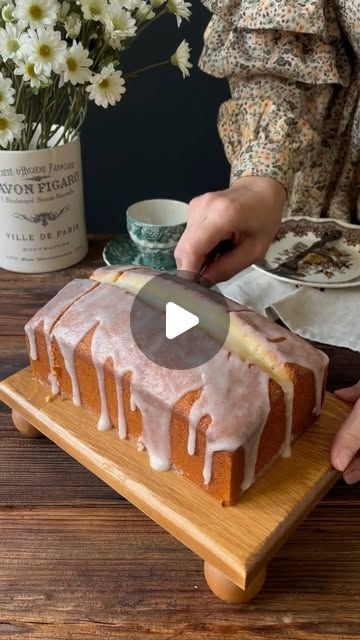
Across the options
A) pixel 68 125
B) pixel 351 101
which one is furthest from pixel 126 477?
pixel 351 101

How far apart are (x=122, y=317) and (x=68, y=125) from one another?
0.47 m

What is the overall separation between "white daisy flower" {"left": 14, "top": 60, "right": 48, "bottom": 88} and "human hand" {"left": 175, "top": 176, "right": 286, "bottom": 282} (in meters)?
0.28

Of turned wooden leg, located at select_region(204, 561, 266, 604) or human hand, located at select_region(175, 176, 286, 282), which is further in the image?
human hand, located at select_region(175, 176, 286, 282)

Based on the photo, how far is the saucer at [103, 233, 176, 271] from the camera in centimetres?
114

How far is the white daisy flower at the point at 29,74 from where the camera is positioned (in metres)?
0.88

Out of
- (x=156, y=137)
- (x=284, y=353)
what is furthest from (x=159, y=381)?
(x=156, y=137)

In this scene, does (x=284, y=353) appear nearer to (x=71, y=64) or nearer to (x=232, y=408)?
(x=232, y=408)

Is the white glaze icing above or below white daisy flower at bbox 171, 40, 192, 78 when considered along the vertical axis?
below

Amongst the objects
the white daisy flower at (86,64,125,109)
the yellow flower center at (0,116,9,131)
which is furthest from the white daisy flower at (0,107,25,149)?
the white daisy flower at (86,64,125,109)

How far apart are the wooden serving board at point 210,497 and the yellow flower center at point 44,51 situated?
474 millimetres

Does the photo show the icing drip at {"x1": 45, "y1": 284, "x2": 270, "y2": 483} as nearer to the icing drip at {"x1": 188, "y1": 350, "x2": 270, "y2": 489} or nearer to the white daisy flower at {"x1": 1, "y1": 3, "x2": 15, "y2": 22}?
the icing drip at {"x1": 188, "y1": 350, "x2": 270, "y2": 489}

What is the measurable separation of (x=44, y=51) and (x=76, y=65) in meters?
0.05

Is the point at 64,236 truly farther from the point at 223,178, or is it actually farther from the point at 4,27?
the point at 223,178
